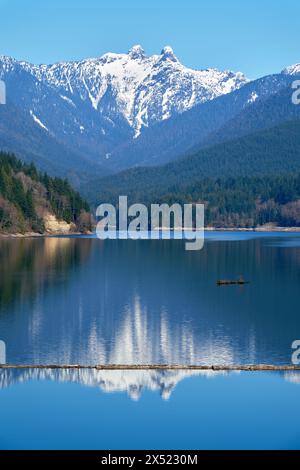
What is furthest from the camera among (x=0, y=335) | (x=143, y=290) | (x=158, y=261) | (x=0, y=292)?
(x=158, y=261)

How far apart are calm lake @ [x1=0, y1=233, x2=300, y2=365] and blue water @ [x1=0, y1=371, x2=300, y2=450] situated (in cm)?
501

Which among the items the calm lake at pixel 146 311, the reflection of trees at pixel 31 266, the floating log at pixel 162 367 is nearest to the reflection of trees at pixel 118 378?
the floating log at pixel 162 367

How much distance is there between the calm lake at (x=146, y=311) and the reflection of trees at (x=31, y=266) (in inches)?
5.9

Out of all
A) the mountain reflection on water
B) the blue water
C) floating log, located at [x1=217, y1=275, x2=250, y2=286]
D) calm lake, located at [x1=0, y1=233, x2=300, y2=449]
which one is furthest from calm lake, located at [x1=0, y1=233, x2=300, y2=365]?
the blue water

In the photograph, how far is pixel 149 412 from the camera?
145 ft

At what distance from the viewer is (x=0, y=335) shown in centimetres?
6241

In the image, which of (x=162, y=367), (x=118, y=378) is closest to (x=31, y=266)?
(x=162, y=367)

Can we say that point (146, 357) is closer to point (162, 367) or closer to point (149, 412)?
point (162, 367)

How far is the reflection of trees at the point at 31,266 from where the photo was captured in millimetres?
89562

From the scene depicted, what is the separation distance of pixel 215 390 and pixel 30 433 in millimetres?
12212

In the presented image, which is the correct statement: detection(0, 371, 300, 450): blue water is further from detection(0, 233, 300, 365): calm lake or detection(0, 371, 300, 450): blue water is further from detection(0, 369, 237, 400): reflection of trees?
detection(0, 233, 300, 365): calm lake

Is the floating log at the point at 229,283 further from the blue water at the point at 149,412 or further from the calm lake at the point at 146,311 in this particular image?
the blue water at the point at 149,412
